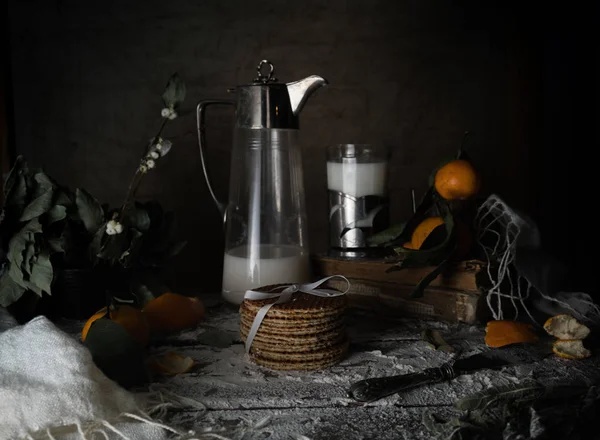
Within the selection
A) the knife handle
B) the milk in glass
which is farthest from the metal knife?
the milk in glass

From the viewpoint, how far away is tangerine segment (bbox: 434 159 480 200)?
3.36 feet

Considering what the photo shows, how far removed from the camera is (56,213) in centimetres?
103

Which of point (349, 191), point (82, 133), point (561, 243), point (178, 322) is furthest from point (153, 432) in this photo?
point (561, 243)

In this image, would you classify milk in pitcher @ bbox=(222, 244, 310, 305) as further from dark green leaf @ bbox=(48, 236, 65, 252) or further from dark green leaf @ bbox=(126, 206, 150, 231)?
dark green leaf @ bbox=(48, 236, 65, 252)

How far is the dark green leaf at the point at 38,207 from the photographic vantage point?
3.34 ft

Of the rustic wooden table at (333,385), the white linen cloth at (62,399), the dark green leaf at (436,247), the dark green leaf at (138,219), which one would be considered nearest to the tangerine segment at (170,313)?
the rustic wooden table at (333,385)

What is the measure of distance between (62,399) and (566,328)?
0.65m

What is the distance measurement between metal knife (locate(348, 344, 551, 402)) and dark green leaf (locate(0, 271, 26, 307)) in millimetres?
555

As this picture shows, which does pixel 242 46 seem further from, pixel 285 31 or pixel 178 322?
pixel 178 322

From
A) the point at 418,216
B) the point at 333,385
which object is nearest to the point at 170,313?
the point at 333,385

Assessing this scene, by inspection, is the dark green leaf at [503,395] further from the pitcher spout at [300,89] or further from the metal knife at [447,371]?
the pitcher spout at [300,89]

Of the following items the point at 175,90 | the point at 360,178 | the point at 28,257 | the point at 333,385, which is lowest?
the point at 333,385

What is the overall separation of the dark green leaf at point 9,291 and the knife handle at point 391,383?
0.56 metres

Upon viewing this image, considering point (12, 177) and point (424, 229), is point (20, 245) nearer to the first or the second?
point (12, 177)
